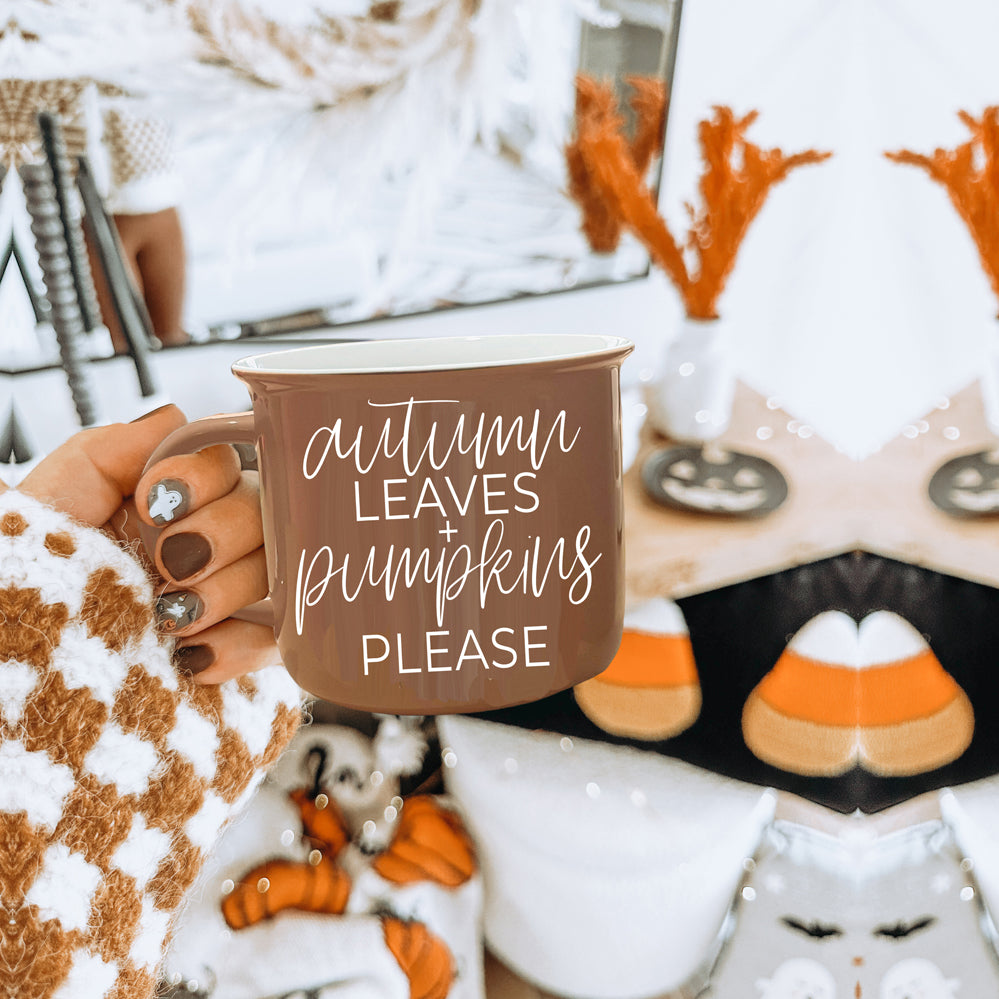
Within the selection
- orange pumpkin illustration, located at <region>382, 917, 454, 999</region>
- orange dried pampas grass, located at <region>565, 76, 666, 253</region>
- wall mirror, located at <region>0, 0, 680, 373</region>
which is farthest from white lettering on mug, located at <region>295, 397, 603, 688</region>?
orange dried pampas grass, located at <region>565, 76, 666, 253</region>

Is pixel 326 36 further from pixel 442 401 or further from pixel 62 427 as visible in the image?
pixel 442 401

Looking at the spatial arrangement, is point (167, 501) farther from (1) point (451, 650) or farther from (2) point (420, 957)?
(2) point (420, 957)

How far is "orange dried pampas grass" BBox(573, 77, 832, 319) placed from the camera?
854mm

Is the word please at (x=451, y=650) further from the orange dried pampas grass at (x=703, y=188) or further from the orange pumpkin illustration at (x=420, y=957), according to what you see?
the orange dried pampas grass at (x=703, y=188)

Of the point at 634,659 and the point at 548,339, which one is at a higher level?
the point at 548,339

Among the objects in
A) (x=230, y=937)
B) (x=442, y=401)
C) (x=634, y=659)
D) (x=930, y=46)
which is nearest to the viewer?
(x=442, y=401)

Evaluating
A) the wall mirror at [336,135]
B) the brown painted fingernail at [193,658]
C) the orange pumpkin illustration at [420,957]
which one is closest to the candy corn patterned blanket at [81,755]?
the brown painted fingernail at [193,658]

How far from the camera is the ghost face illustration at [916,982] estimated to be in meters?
0.73

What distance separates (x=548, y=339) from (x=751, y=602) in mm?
416

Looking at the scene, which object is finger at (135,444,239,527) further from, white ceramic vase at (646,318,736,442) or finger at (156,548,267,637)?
white ceramic vase at (646,318,736,442)

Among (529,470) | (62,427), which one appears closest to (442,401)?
(529,470)

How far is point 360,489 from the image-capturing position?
1.20 feet

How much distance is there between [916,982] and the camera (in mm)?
735

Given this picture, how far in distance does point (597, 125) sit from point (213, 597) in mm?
723
